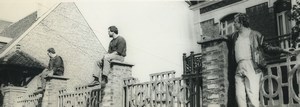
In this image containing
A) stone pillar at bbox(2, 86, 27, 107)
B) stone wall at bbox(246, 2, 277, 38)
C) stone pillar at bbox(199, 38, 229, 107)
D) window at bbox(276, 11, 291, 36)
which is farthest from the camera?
stone pillar at bbox(2, 86, 27, 107)

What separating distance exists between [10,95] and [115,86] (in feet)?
24.2

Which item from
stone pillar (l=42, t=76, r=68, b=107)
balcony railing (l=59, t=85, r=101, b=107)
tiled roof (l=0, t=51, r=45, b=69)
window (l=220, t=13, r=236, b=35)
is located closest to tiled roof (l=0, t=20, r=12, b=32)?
tiled roof (l=0, t=51, r=45, b=69)

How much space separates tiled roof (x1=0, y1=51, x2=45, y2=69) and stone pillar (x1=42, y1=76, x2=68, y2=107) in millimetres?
6457

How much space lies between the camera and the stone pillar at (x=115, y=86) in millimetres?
9023

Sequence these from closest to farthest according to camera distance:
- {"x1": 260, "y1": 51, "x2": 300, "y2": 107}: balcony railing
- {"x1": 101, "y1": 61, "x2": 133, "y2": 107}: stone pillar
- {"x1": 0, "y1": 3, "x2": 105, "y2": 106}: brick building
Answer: {"x1": 260, "y1": 51, "x2": 300, "y2": 107}: balcony railing < {"x1": 101, "y1": 61, "x2": 133, "y2": 107}: stone pillar < {"x1": 0, "y1": 3, "x2": 105, "y2": 106}: brick building

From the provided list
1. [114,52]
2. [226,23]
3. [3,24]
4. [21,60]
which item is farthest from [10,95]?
[3,24]

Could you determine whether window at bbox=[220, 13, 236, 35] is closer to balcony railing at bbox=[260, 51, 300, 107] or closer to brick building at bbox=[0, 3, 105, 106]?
brick building at bbox=[0, 3, 105, 106]

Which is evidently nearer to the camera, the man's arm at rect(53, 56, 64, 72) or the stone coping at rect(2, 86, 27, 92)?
the man's arm at rect(53, 56, 64, 72)

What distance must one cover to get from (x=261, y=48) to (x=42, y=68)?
16.1 metres

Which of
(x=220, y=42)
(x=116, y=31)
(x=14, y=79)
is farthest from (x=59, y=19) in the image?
(x=220, y=42)

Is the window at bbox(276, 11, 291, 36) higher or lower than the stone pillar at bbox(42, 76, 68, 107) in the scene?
higher

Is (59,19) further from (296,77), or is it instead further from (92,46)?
(296,77)

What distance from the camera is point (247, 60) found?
18.1 feet

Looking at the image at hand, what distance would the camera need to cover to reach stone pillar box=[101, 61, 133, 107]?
29.6 ft
